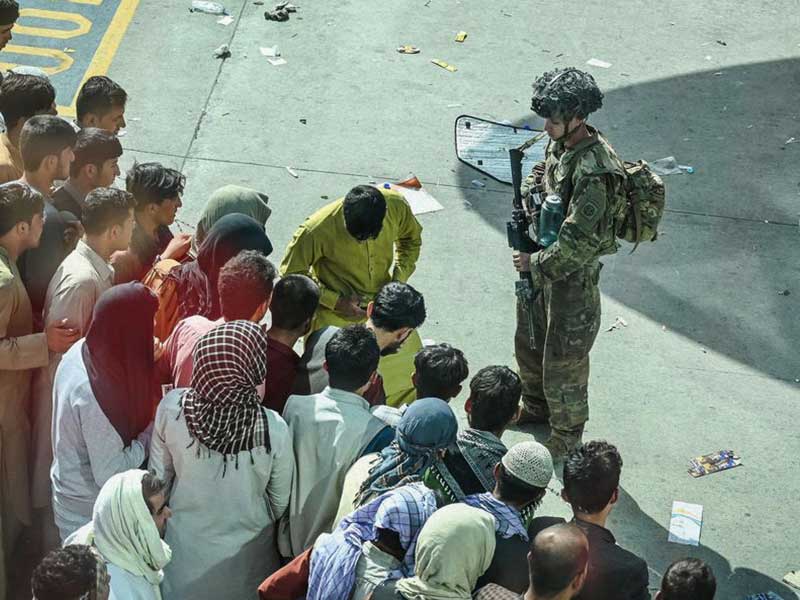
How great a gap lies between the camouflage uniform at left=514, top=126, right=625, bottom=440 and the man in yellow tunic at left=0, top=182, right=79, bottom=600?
Result: 2390 mm

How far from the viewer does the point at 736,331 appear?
7.32 metres

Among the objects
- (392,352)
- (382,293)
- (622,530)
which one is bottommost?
(622,530)

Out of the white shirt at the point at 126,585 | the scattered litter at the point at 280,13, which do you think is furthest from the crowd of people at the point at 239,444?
the scattered litter at the point at 280,13

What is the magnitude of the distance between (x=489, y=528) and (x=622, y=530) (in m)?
2.22

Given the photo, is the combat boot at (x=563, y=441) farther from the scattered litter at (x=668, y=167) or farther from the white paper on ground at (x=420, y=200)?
the scattered litter at (x=668, y=167)

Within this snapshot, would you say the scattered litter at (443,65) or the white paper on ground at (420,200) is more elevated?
the scattered litter at (443,65)

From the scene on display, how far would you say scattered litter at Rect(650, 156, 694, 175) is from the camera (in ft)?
28.8

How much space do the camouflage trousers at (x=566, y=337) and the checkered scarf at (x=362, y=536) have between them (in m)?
2.01

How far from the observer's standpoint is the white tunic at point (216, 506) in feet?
14.3

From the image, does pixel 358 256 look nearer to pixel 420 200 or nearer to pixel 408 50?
pixel 420 200

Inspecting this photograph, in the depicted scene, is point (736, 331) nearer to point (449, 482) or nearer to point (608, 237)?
point (608, 237)

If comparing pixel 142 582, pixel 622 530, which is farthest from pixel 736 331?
pixel 142 582

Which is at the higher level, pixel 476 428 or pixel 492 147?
pixel 476 428

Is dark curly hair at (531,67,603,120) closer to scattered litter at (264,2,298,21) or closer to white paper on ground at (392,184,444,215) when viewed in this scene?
Answer: white paper on ground at (392,184,444,215)
